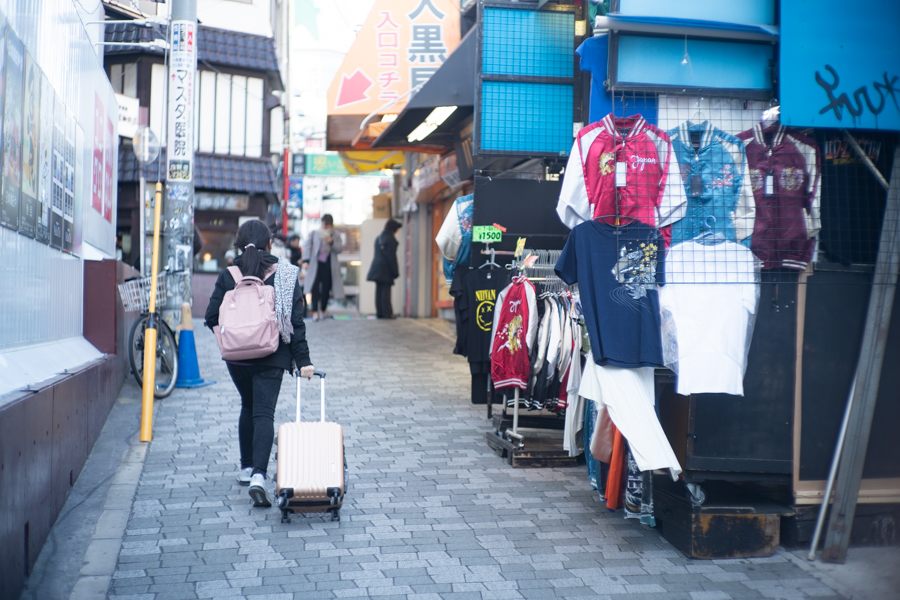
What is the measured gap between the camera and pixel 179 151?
9.68 metres

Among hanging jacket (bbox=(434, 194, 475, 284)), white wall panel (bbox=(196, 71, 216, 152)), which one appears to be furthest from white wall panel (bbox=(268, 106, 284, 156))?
hanging jacket (bbox=(434, 194, 475, 284))

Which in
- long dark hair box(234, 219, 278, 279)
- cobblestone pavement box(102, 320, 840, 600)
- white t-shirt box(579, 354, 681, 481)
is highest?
long dark hair box(234, 219, 278, 279)

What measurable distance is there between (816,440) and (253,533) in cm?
332

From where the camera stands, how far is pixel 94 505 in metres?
5.28

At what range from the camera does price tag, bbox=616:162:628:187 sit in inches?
187

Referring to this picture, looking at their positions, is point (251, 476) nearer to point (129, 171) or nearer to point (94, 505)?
point (94, 505)

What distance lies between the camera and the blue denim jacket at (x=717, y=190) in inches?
187

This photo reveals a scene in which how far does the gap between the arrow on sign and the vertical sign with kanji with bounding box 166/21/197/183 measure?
15.2ft

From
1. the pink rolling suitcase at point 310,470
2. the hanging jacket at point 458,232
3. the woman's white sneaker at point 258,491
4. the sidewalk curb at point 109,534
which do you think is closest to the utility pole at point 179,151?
the sidewalk curb at point 109,534

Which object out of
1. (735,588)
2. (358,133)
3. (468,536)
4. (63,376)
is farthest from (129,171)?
(735,588)

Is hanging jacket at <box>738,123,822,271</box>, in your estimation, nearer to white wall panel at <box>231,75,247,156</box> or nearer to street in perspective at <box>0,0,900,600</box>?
street in perspective at <box>0,0,900,600</box>

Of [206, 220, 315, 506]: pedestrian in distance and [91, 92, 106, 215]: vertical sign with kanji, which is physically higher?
[91, 92, 106, 215]: vertical sign with kanji

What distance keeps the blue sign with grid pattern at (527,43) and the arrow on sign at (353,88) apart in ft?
23.2

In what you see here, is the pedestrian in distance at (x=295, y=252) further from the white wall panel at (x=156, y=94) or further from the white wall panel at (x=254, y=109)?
the white wall panel at (x=156, y=94)
